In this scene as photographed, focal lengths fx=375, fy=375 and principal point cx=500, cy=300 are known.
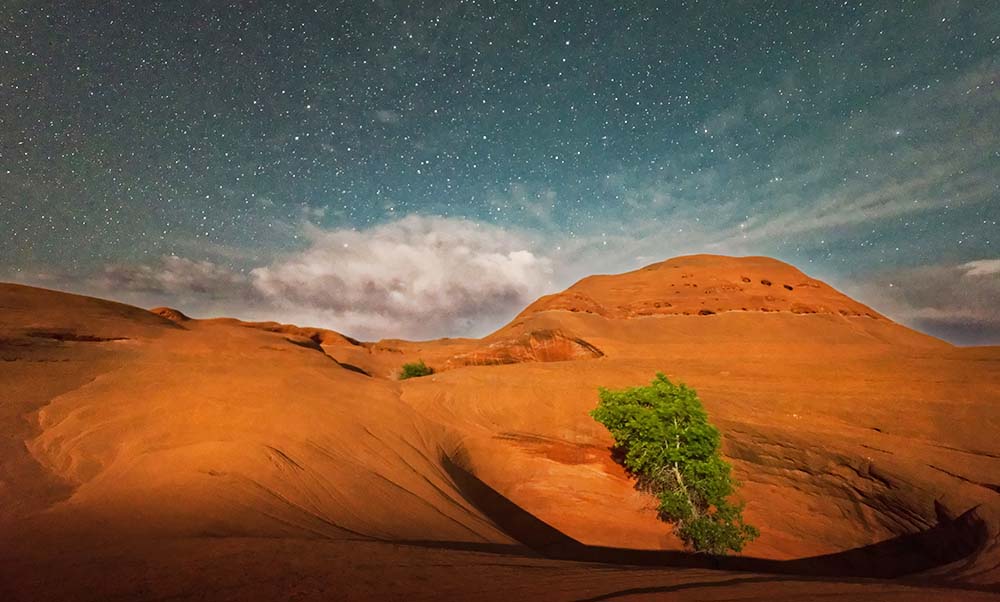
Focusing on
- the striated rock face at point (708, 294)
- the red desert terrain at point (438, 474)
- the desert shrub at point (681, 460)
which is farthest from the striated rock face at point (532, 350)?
the desert shrub at point (681, 460)

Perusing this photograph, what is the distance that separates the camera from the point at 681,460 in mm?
15508

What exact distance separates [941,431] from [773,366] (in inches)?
393

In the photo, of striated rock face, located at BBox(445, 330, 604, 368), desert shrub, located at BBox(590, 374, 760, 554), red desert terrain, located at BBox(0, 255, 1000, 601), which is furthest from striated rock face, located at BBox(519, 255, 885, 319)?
desert shrub, located at BBox(590, 374, 760, 554)

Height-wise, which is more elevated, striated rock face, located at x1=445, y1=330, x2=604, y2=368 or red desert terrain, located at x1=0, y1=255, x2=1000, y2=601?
striated rock face, located at x1=445, y1=330, x2=604, y2=368

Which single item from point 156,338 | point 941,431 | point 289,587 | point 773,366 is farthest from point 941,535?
point 156,338

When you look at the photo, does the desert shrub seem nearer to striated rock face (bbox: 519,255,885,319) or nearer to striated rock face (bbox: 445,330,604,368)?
striated rock face (bbox: 445,330,604,368)

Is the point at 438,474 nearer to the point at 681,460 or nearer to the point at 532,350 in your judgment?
the point at 681,460

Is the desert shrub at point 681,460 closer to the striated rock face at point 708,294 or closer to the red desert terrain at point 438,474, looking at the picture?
the red desert terrain at point 438,474

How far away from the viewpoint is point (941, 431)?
1830 cm

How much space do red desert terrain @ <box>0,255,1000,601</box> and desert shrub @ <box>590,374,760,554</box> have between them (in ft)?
4.49

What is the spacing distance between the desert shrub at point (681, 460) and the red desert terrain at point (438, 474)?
1.37 m

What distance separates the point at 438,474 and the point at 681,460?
10267 millimetres

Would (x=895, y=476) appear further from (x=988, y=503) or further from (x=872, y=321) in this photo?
(x=872, y=321)

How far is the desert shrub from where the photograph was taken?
14227mm
